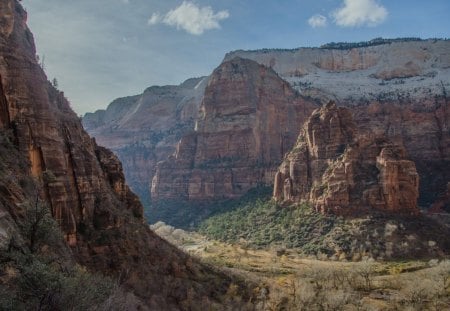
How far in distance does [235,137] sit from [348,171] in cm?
6579

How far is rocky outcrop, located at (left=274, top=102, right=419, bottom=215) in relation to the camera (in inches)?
3460

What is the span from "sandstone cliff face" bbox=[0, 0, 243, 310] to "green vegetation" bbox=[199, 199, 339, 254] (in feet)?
148

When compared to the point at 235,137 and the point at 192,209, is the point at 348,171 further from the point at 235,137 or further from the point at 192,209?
the point at 192,209

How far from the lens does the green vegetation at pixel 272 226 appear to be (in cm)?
9119

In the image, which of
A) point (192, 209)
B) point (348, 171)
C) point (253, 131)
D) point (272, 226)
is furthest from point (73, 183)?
point (253, 131)

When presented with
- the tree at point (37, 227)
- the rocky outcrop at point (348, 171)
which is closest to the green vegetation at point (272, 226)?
the rocky outcrop at point (348, 171)

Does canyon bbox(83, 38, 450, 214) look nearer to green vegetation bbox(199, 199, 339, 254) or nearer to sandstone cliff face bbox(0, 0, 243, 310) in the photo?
green vegetation bbox(199, 199, 339, 254)

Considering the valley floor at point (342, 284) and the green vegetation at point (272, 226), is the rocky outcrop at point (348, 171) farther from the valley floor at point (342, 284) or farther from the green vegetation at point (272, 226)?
the valley floor at point (342, 284)

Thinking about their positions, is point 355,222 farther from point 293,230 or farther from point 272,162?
point 272,162

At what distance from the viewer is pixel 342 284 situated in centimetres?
5791

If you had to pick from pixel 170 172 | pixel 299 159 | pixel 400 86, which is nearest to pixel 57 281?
pixel 299 159

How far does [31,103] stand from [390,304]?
39.9 m

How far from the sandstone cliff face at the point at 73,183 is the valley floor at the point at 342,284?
631 cm

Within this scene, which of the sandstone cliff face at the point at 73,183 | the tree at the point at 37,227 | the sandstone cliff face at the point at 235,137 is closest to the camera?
the tree at the point at 37,227
